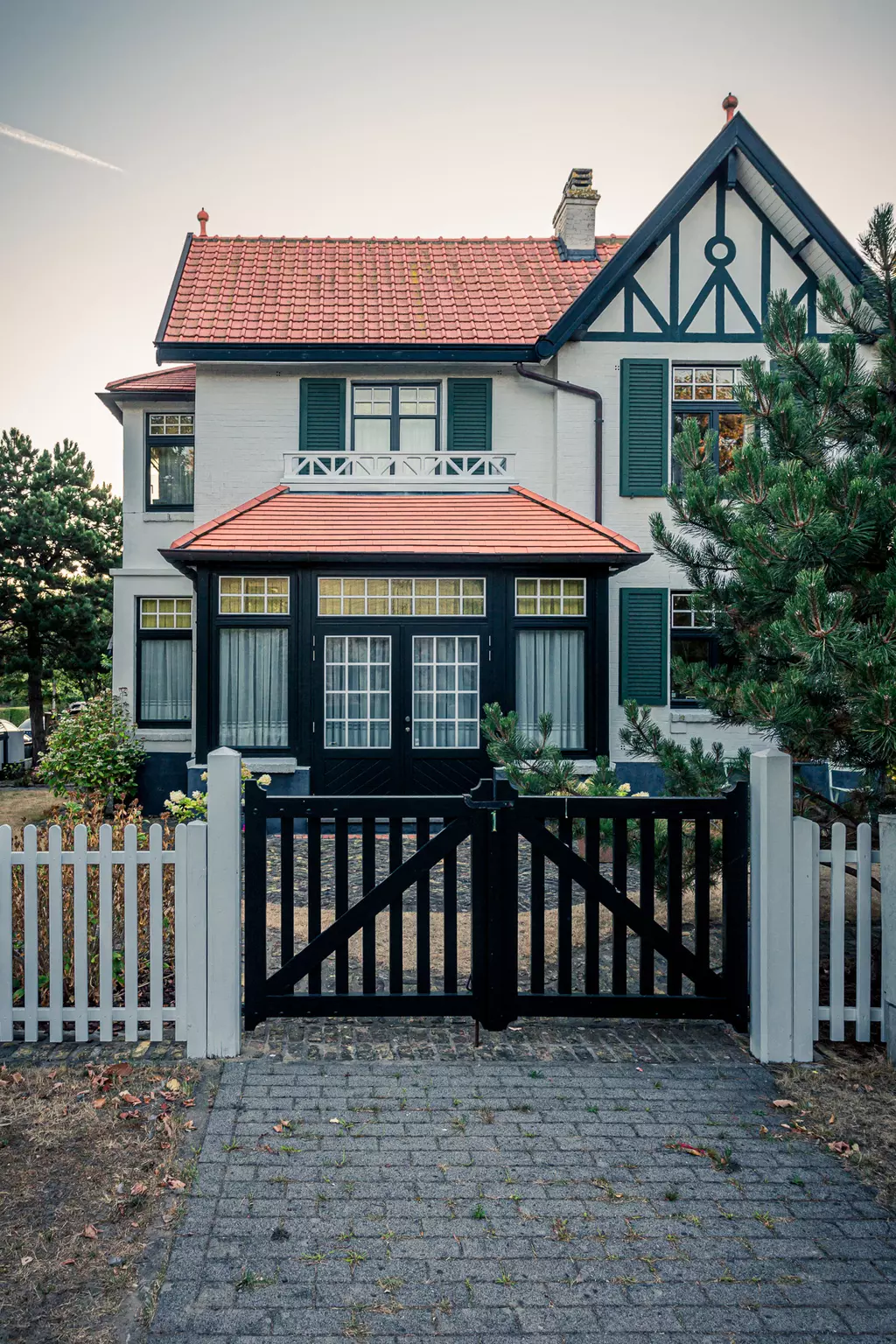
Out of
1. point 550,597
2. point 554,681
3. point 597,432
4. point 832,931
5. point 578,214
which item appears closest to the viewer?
point 832,931

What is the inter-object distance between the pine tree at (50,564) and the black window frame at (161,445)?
673 cm

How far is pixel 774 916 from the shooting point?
4.79 metres

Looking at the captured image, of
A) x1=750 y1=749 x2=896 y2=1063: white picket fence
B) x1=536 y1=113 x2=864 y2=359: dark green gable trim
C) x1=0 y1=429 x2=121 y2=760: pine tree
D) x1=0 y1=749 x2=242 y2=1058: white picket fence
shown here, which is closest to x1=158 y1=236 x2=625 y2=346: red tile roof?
x1=536 y1=113 x2=864 y2=359: dark green gable trim

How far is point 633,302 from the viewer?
13.5 m

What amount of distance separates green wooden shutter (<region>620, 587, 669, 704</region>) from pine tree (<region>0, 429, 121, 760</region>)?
13.6 m

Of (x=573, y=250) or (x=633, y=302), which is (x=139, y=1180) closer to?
(x=633, y=302)

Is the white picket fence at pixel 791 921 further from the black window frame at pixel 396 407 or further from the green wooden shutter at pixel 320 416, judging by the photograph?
the green wooden shutter at pixel 320 416

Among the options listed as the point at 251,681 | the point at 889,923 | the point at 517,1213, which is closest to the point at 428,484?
the point at 251,681

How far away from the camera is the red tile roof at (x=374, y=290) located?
13812mm

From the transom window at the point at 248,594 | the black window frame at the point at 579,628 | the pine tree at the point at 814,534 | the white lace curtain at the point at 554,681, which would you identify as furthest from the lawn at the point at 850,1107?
the transom window at the point at 248,594

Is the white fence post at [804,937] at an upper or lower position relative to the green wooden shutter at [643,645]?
lower

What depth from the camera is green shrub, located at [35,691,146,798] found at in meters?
12.7

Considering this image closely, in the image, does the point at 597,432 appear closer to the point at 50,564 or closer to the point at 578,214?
the point at 578,214

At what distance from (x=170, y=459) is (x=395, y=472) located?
428cm
